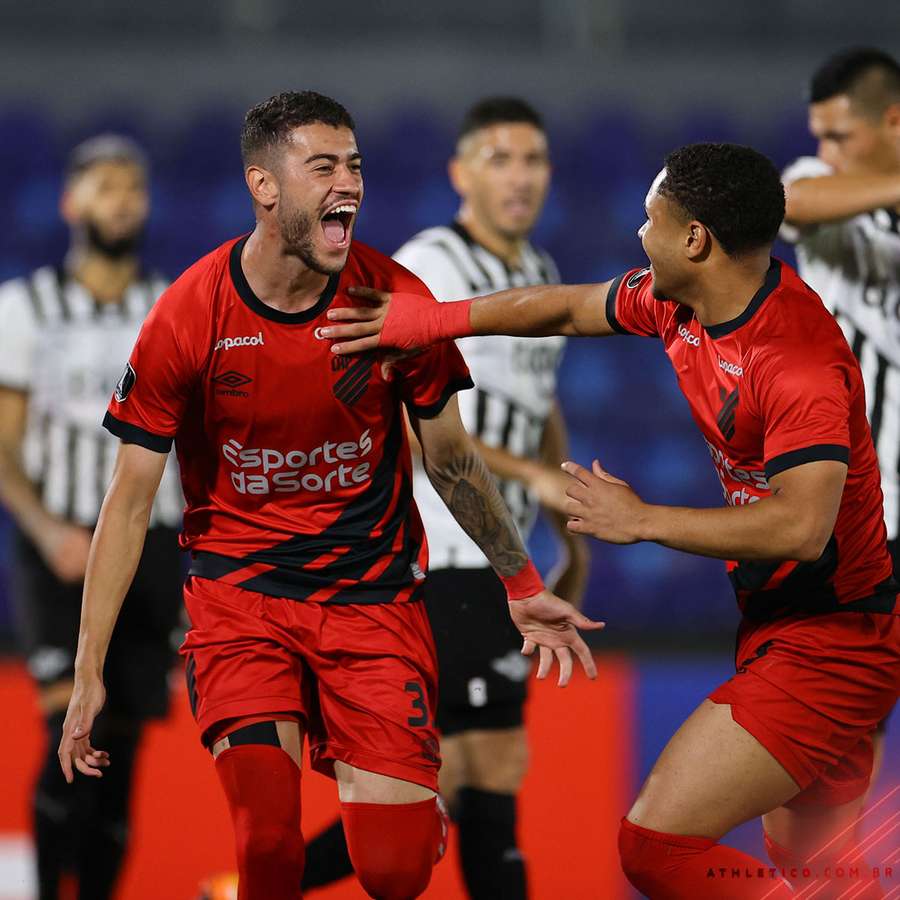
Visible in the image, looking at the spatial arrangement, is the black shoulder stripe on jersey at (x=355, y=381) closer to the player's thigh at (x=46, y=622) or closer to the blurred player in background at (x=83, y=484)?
the blurred player in background at (x=83, y=484)

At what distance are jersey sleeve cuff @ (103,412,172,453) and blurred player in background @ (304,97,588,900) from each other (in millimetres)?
1194

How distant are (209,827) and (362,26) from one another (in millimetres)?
Answer: 5525

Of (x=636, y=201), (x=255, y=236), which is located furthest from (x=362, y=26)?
(x=255, y=236)

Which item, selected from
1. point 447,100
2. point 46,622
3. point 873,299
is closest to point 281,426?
point 873,299

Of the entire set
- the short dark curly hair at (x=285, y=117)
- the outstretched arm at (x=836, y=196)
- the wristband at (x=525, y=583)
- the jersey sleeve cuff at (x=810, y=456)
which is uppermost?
the short dark curly hair at (x=285, y=117)

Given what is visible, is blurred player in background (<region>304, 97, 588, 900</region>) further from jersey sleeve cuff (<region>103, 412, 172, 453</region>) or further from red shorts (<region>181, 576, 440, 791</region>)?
jersey sleeve cuff (<region>103, 412, 172, 453</region>)

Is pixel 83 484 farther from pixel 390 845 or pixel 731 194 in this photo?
pixel 731 194

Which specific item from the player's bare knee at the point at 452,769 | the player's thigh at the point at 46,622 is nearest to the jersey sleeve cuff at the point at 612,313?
the player's bare knee at the point at 452,769

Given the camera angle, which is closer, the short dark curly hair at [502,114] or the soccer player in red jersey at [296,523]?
the soccer player in red jersey at [296,523]

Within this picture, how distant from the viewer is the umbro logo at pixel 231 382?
136 inches

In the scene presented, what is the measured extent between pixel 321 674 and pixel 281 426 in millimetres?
560

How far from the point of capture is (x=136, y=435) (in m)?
3.40

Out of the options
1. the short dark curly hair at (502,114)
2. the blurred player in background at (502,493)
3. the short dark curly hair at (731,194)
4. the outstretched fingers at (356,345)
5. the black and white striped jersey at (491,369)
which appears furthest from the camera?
the short dark curly hair at (502,114)

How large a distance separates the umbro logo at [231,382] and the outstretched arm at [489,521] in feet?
1.35
